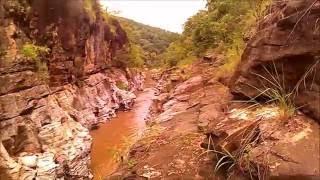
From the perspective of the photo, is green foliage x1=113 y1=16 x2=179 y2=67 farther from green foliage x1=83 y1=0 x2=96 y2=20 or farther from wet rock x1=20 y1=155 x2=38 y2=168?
wet rock x1=20 y1=155 x2=38 y2=168

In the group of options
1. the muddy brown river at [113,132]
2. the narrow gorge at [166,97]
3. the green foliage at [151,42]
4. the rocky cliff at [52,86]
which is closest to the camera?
the narrow gorge at [166,97]

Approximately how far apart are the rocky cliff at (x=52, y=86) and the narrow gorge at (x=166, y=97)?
0.06 meters

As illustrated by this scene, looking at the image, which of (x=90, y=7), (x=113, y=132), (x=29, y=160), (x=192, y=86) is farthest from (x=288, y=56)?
(x=90, y=7)

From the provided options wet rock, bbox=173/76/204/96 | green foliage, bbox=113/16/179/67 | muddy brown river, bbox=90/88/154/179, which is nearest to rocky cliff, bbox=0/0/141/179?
muddy brown river, bbox=90/88/154/179

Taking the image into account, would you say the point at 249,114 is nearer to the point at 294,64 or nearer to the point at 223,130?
the point at 223,130

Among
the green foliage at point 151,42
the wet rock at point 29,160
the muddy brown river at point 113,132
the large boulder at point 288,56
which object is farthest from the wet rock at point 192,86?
the green foliage at point 151,42

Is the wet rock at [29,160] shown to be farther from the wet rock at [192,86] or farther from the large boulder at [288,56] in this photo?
the large boulder at [288,56]

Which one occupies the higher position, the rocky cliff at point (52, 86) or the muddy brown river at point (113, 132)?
the rocky cliff at point (52, 86)

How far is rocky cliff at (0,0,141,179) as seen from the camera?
1340 cm

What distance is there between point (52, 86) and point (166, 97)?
11328 mm

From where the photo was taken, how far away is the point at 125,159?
498 centimetres

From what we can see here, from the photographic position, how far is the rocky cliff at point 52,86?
13398 millimetres

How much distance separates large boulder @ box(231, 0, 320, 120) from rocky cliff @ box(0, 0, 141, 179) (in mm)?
8620

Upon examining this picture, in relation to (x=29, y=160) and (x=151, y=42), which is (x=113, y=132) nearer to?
(x=29, y=160)
